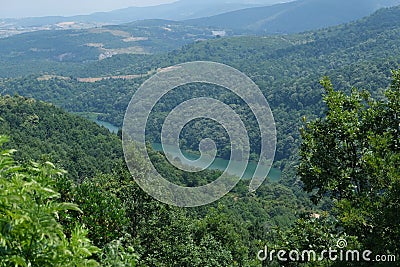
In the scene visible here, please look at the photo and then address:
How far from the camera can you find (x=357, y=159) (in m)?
8.30

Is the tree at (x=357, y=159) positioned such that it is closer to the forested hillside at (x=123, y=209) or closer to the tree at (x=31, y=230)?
the forested hillside at (x=123, y=209)

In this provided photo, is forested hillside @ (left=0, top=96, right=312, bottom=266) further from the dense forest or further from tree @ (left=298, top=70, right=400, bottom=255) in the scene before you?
tree @ (left=298, top=70, right=400, bottom=255)

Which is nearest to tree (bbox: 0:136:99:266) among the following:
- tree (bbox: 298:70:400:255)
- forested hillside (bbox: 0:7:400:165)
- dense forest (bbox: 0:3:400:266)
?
dense forest (bbox: 0:3:400:266)

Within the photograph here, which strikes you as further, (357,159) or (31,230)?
(357,159)

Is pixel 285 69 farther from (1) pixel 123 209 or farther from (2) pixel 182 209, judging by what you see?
(1) pixel 123 209

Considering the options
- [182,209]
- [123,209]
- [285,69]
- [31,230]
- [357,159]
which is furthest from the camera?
[285,69]

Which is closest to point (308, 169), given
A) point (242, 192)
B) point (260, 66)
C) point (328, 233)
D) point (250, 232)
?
point (328, 233)

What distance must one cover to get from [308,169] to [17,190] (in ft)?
21.0

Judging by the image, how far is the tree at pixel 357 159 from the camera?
6.64 m

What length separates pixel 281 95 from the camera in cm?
9662

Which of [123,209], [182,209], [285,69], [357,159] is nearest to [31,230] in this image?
[123,209]

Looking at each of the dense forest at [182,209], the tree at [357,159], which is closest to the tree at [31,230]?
the dense forest at [182,209]

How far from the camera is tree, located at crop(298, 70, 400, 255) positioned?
664 cm

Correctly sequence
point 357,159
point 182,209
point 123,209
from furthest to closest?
point 182,209
point 123,209
point 357,159
